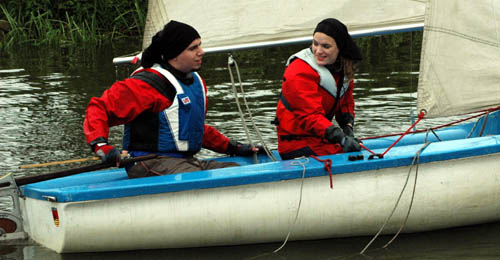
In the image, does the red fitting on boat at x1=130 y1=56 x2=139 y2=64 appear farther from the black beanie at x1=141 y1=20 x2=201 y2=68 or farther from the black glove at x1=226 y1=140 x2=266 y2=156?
the black glove at x1=226 y1=140 x2=266 y2=156

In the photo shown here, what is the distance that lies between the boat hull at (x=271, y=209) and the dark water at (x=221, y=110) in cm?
10

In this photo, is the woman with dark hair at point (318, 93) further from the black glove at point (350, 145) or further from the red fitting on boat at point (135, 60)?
the red fitting on boat at point (135, 60)

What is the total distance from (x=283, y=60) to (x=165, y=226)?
6.74 metres

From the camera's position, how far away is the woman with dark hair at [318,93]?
4.42m

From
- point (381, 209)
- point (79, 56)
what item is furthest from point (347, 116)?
point (79, 56)

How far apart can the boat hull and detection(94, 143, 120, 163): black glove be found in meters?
0.22

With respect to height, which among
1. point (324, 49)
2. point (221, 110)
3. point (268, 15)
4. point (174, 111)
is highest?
point (268, 15)

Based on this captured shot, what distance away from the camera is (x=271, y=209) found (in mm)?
4227

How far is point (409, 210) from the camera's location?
4.32 m

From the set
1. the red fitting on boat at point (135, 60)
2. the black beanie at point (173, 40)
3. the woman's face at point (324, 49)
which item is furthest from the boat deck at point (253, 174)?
the red fitting on boat at point (135, 60)

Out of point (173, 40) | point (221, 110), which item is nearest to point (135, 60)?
point (173, 40)

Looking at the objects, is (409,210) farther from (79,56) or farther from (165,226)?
(79,56)

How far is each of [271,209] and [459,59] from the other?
1.34 m

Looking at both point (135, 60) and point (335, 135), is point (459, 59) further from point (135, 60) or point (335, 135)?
point (135, 60)
